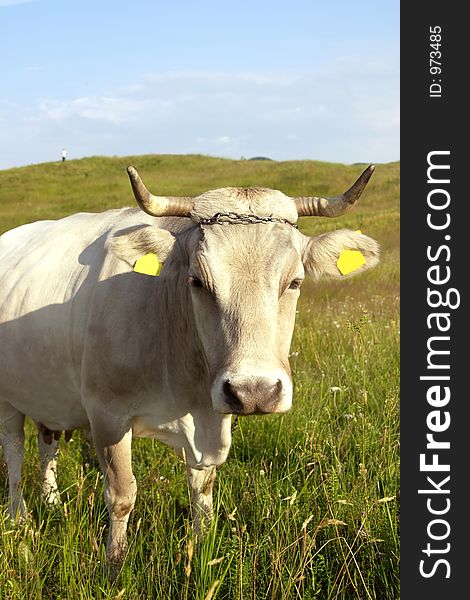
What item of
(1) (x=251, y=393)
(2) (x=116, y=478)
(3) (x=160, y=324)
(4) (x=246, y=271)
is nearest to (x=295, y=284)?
(4) (x=246, y=271)

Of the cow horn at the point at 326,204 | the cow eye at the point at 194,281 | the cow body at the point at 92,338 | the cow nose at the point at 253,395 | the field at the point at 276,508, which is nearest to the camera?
the cow nose at the point at 253,395

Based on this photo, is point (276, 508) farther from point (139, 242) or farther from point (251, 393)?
point (139, 242)

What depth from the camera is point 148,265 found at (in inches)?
146

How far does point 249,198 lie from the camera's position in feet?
11.6

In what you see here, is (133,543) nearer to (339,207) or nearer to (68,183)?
(339,207)

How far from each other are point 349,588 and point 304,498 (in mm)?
691

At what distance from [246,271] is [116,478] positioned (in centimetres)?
167

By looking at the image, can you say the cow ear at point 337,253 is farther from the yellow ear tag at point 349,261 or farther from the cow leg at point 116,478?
the cow leg at point 116,478

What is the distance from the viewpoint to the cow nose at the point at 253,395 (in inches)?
113

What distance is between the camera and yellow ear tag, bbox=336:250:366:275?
Result: 3928 millimetres

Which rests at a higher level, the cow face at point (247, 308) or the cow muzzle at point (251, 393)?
the cow face at point (247, 308)

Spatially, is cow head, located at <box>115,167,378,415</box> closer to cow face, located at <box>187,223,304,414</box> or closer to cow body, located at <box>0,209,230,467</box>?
cow face, located at <box>187,223,304,414</box>

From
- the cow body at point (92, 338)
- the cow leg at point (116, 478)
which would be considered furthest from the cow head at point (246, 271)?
the cow leg at point (116, 478)

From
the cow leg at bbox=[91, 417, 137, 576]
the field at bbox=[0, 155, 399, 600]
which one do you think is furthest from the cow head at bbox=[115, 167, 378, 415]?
the cow leg at bbox=[91, 417, 137, 576]
